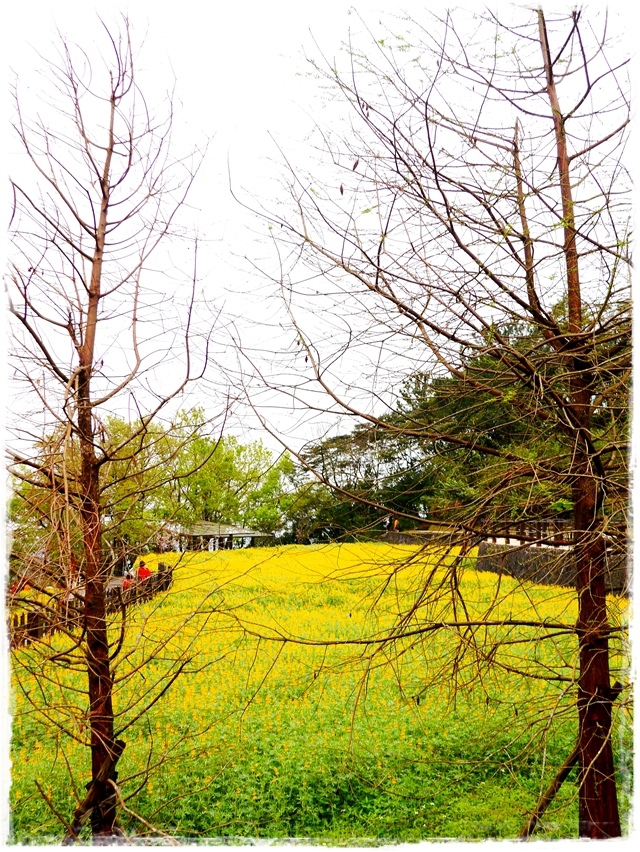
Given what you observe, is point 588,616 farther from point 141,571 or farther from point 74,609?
point 74,609

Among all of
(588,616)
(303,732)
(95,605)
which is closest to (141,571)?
(95,605)

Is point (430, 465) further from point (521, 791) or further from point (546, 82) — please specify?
point (521, 791)

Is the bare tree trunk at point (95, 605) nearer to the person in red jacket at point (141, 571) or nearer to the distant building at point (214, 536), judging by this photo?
the person in red jacket at point (141, 571)

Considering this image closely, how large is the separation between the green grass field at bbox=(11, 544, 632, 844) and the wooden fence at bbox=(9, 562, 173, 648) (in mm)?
75

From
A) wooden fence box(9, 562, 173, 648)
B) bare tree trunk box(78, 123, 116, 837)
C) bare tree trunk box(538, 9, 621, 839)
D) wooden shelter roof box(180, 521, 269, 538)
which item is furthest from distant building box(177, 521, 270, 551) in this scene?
bare tree trunk box(538, 9, 621, 839)

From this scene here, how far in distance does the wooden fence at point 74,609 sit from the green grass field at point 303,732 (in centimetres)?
7

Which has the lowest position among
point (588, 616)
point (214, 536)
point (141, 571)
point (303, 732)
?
point (303, 732)

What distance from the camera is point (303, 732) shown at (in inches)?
117

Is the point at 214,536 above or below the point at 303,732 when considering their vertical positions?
above

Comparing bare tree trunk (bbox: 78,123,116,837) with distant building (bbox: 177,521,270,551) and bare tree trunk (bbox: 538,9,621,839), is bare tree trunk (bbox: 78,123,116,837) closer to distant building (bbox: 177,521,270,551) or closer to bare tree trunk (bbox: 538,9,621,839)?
distant building (bbox: 177,521,270,551)

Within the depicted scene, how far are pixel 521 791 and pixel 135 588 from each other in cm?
184

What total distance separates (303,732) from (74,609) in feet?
4.72

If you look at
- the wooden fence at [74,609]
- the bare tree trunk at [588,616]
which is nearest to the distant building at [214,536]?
the wooden fence at [74,609]

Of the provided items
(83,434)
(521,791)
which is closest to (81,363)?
(83,434)
